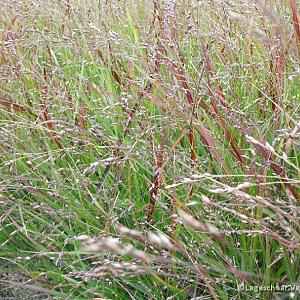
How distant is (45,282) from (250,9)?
47.0 inches

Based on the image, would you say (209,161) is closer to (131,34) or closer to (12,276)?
(12,276)

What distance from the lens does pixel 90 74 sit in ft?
7.18

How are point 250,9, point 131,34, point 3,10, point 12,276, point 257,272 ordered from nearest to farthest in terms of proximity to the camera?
1. point 257,272
2. point 12,276
3. point 250,9
4. point 131,34
5. point 3,10

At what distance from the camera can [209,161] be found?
1.51m

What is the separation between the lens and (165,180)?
1535mm

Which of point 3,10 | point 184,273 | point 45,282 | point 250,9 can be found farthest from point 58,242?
point 3,10

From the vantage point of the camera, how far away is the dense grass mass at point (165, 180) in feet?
4.29

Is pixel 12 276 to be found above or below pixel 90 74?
below

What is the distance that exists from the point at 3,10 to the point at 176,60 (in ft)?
4.45

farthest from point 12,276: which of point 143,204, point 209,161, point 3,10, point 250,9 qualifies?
point 3,10

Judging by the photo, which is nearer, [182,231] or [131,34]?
[182,231]

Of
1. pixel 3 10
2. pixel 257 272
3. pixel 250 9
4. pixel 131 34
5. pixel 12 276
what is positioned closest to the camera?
pixel 257 272

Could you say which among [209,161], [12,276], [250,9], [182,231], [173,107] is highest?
[250,9]

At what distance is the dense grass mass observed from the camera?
1.31 m
